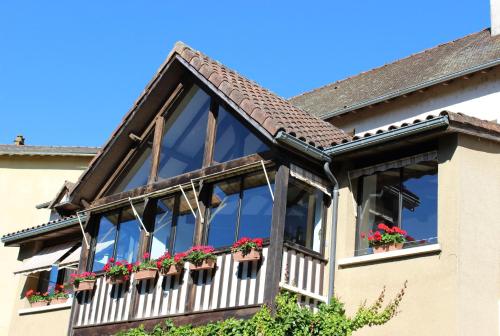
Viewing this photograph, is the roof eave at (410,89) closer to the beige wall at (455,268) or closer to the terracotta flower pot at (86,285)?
the beige wall at (455,268)

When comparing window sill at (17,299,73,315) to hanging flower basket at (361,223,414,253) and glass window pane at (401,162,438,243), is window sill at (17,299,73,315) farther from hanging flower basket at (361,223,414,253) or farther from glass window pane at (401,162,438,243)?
glass window pane at (401,162,438,243)

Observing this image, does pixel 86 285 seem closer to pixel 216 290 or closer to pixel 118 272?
pixel 118 272

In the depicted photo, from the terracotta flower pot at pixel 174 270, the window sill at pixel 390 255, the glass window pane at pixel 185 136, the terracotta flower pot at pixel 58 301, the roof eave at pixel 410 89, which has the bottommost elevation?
the terracotta flower pot at pixel 174 270

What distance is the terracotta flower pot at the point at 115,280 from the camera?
16.3 metres

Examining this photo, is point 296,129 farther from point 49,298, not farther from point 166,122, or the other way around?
point 49,298

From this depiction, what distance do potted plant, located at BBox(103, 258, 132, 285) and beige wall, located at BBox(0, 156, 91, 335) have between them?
43.8ft

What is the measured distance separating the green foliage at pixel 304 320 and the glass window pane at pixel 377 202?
1215 mm

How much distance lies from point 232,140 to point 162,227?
90.2 inches

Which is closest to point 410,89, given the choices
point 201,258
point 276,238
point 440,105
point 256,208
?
point 440,105

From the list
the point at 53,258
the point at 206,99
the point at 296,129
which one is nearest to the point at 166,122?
the point at 206,99

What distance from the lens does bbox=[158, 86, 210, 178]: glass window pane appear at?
16.3 meters

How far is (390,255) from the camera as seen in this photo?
1364 centimetres

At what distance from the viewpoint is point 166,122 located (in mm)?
17344

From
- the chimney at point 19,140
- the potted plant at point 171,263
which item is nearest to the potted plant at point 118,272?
the potted plant at point 171,263
